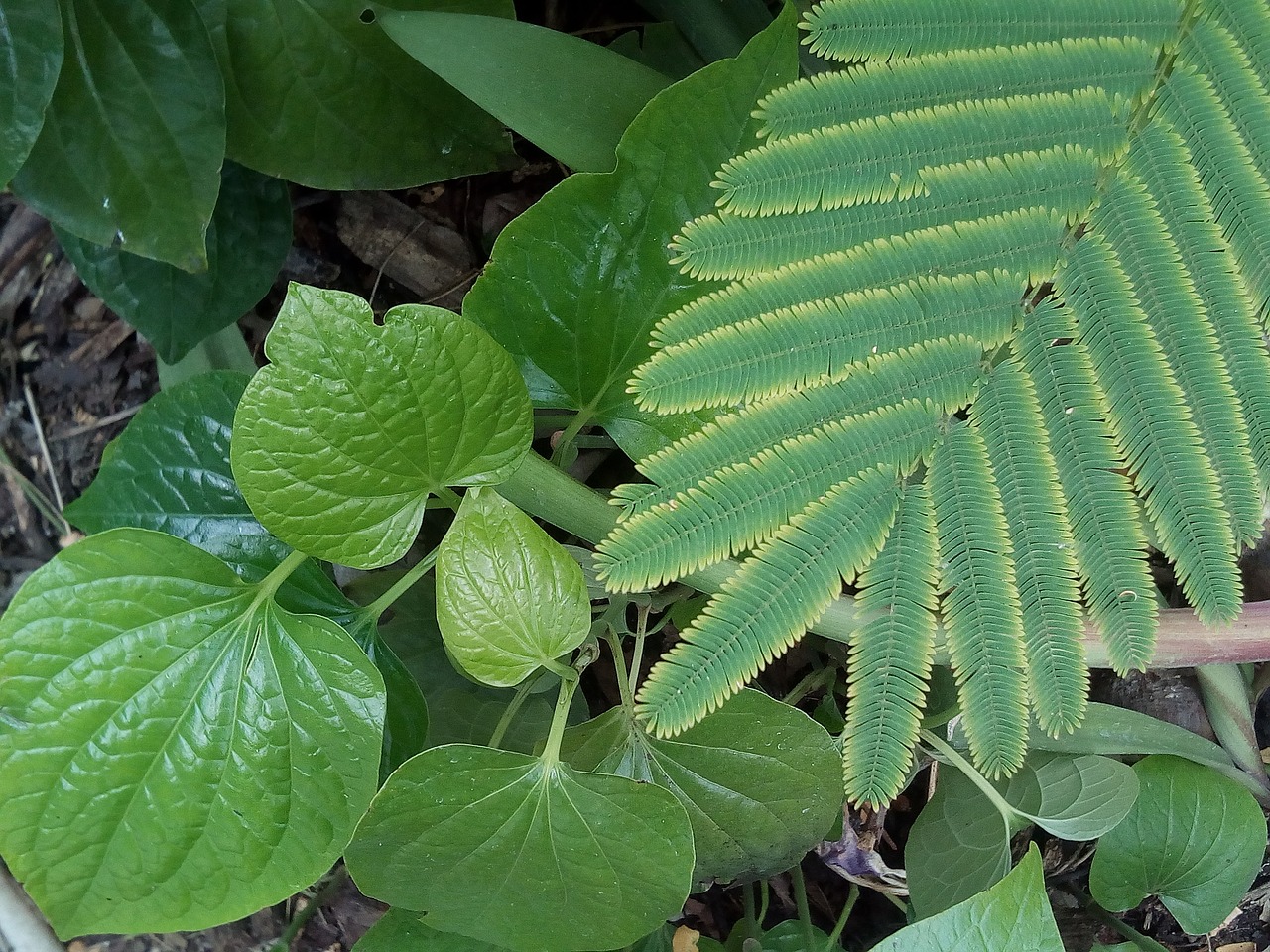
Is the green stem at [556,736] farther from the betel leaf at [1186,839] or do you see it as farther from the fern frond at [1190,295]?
→ the betel leaf at [1186,839]

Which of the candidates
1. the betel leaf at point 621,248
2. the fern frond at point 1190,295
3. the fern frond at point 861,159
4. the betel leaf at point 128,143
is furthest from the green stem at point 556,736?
the betel leaf at point 128,143

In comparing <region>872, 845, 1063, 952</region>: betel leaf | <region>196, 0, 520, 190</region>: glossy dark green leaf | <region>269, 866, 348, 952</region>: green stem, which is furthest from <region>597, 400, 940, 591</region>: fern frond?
<region>269, 866, 348, 952</region>: green stem

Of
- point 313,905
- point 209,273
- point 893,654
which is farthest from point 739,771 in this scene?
point 209,273

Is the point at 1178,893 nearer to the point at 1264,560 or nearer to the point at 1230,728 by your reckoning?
the point at 1230,728

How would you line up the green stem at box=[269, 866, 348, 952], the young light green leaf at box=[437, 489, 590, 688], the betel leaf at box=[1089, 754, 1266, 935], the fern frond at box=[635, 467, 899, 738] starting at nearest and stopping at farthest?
the fern frond at box=[635, 467, 899, 738] → the young light green leaf at box=[437, 489, 590, 688] → the betel leaf at box=[1089, 754, 1266, 935] → the green stem at box=[269, 866, 348, 952]

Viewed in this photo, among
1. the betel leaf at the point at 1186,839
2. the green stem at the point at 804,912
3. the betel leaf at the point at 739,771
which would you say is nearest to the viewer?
the betel leaf at the point at 739,771

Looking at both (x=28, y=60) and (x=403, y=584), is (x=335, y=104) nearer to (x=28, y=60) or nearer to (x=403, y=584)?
(x=28, y=60)

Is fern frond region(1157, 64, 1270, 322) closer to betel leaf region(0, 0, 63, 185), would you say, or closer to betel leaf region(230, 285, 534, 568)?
betel leaf region(230, 285, 534, 568)
